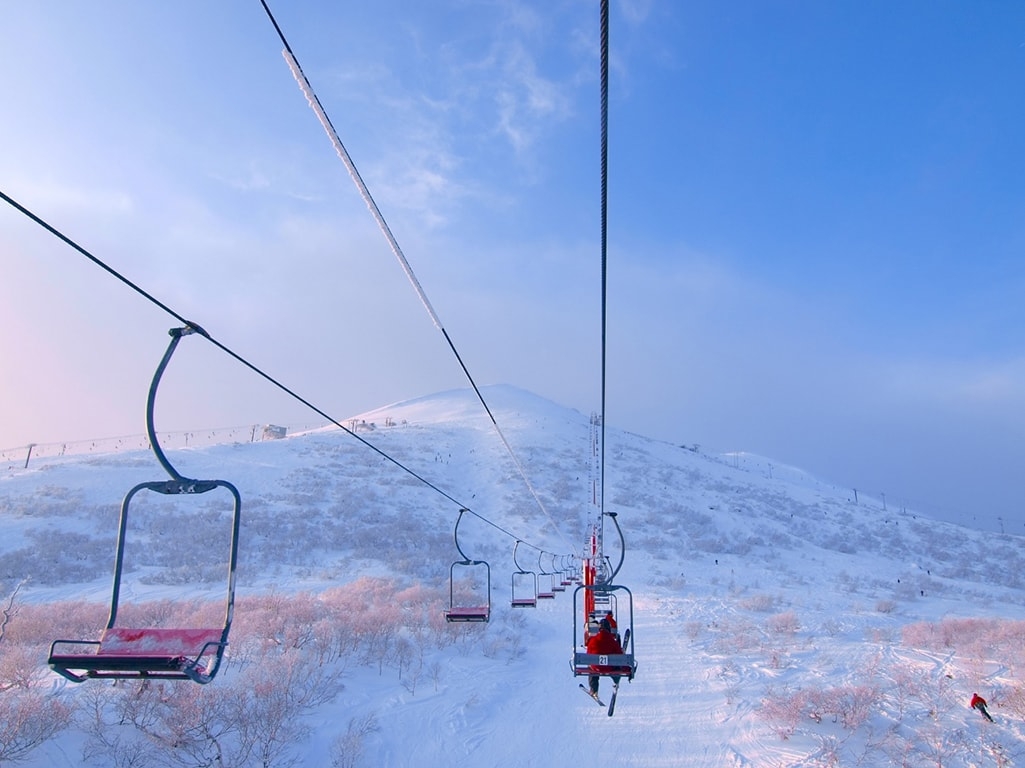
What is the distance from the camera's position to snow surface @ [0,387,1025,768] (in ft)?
48.5

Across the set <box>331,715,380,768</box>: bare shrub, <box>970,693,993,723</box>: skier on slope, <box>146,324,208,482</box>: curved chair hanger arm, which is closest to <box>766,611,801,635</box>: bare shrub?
<box>970,693,993,723</box>: skier on slope

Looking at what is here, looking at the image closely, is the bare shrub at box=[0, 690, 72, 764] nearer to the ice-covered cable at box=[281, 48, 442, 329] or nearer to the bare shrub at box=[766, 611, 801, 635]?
the ice-covered cable at box=[281, 48, 442, 329]

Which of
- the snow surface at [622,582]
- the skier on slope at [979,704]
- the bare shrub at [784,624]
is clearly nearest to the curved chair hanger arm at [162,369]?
the snow surface at [622,582]

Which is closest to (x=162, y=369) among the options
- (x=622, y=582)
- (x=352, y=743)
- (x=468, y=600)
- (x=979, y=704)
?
(x=352, y=743)

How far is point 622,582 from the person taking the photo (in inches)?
1529

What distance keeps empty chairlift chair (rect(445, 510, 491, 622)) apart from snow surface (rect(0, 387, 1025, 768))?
1342mm

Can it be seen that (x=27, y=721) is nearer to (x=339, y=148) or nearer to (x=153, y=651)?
(x=153, y=651)

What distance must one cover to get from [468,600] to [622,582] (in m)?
13.8

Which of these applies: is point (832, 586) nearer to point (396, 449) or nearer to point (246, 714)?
point (246, 714)

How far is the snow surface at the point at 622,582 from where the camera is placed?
14.8 meters

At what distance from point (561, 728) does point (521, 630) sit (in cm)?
1044

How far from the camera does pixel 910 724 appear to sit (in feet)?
49.5

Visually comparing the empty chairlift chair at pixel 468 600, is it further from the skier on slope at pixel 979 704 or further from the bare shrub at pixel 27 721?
the skier on slope at pixel 979 704

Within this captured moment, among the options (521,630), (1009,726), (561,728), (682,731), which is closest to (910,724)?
(1009,726)
